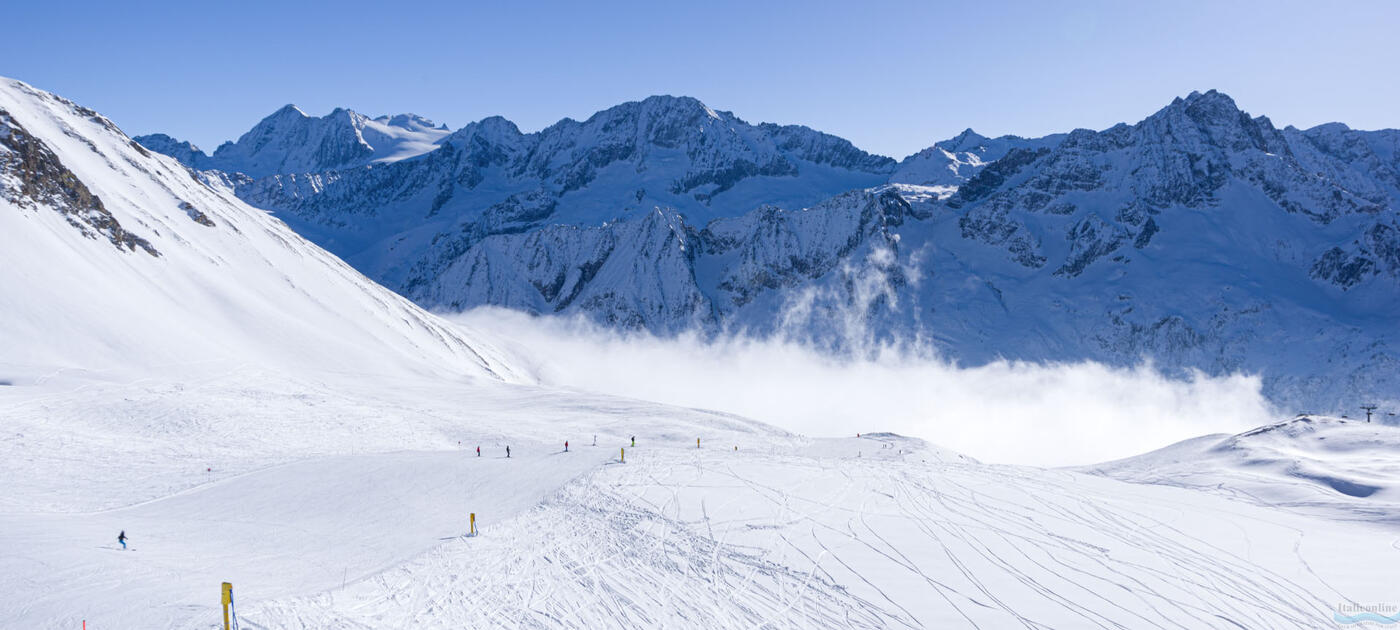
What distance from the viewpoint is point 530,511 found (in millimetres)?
25781

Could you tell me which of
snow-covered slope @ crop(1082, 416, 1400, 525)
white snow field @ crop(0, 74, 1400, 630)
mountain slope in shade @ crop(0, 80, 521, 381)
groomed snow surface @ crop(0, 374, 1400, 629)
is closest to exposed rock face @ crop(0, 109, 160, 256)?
mountain slope in shade @ crop(0, 80, 521, 381)

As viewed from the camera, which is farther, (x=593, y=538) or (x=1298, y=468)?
(x=1298, y=468)

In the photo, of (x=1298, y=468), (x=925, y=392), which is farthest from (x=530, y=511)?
(x=925, y=392)

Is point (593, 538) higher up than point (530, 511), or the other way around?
point (593, 538)

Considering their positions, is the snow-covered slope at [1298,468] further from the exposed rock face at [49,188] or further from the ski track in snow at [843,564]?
the exposed rock face at [49,188]

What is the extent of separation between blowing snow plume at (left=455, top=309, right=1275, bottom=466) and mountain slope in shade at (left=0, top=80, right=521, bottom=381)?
125 feet

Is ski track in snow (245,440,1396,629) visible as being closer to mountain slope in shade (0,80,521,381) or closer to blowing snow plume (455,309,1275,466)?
mountain slope in shade (0,80,521,381)

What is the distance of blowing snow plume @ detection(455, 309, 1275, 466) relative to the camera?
107188 millimetres

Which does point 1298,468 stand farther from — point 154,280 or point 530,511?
point 154,280

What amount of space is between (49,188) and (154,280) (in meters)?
14.6

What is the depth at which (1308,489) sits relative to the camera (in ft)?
117

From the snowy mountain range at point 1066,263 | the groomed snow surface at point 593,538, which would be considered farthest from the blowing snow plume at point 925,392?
the groomed snow surface at point 593,538

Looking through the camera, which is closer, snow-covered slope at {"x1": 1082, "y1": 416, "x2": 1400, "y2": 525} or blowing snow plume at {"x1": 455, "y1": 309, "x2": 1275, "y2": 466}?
snow-covered slope at {"x1": 1082, "y1": 416, "x2": 1400, "y2": 525}

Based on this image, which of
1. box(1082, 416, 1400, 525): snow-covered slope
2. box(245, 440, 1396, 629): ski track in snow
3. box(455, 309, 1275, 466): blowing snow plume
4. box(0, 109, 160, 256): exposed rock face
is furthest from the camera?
box(455, 309, 1275, 466): blowing snow plume
